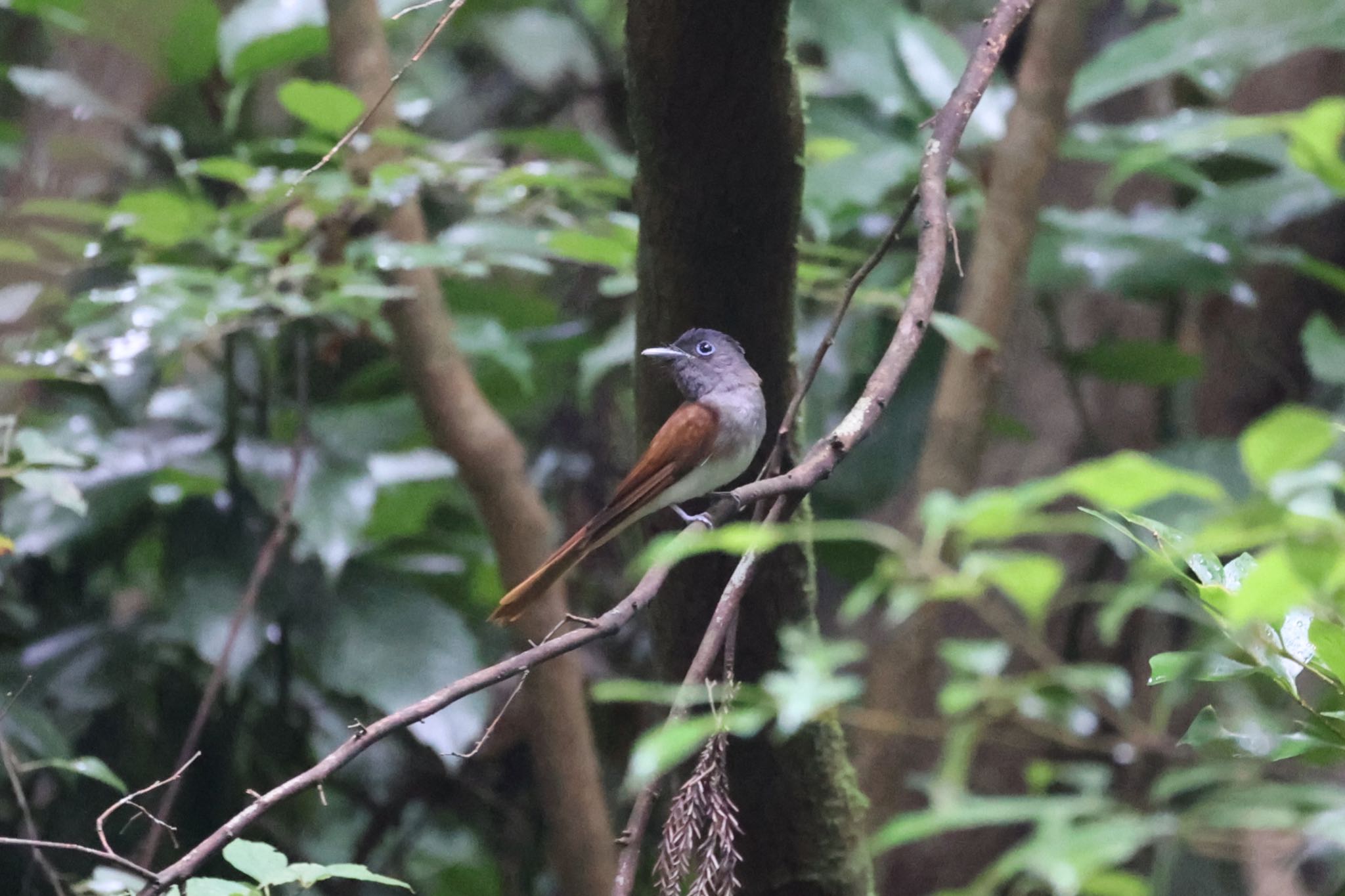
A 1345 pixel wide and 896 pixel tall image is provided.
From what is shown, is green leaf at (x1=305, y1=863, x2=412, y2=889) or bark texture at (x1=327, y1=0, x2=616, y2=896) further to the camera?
bark texture at (x1=327, y1=0, x2=616, y2=896)

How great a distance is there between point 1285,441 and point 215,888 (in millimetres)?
774

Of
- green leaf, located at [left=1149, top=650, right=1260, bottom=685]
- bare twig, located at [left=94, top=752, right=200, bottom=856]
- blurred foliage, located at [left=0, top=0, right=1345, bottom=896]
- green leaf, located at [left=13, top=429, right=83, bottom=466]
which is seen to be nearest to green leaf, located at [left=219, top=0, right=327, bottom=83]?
blurred foliage, located at [left=0, top=0, right=1345, bottom=896]

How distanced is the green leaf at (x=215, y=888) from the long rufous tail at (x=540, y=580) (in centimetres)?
40

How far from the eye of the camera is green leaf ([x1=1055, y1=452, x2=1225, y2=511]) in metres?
0.43

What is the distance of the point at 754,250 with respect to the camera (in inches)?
49.6

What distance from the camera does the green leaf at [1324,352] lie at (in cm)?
224

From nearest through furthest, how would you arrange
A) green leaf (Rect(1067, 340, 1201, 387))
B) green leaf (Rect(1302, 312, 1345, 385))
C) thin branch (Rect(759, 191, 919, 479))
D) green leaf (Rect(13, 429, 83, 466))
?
thin branch (Rect(759, 191, 919, 479)) < green leaf (Rect(13, 429, 83, 466)) < green leaf (Rect(1302, 312, 1345, 385)) < green leaf (Rect(1067, 340, 1201, 387))

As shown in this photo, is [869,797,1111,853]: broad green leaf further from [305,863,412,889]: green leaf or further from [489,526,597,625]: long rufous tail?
[489,526,597,625]: long rufous tail

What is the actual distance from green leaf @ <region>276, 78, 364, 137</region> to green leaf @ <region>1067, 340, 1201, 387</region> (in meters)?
1.63

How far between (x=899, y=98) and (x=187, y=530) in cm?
177

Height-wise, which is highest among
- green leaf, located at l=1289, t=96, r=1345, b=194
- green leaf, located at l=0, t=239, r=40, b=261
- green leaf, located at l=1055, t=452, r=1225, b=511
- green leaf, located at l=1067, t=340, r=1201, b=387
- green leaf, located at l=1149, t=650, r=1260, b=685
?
green leaf, located at l=1289, t=96, r=1345, b=194

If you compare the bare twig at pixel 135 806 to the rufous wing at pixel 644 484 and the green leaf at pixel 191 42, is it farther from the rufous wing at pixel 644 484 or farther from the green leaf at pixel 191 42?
the green leaf at pixel 191 42

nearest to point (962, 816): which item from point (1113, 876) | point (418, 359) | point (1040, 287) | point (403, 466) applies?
point (1113, 876)

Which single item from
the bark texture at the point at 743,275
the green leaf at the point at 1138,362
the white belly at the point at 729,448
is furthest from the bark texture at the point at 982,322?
the white belly at the point at 729,448
